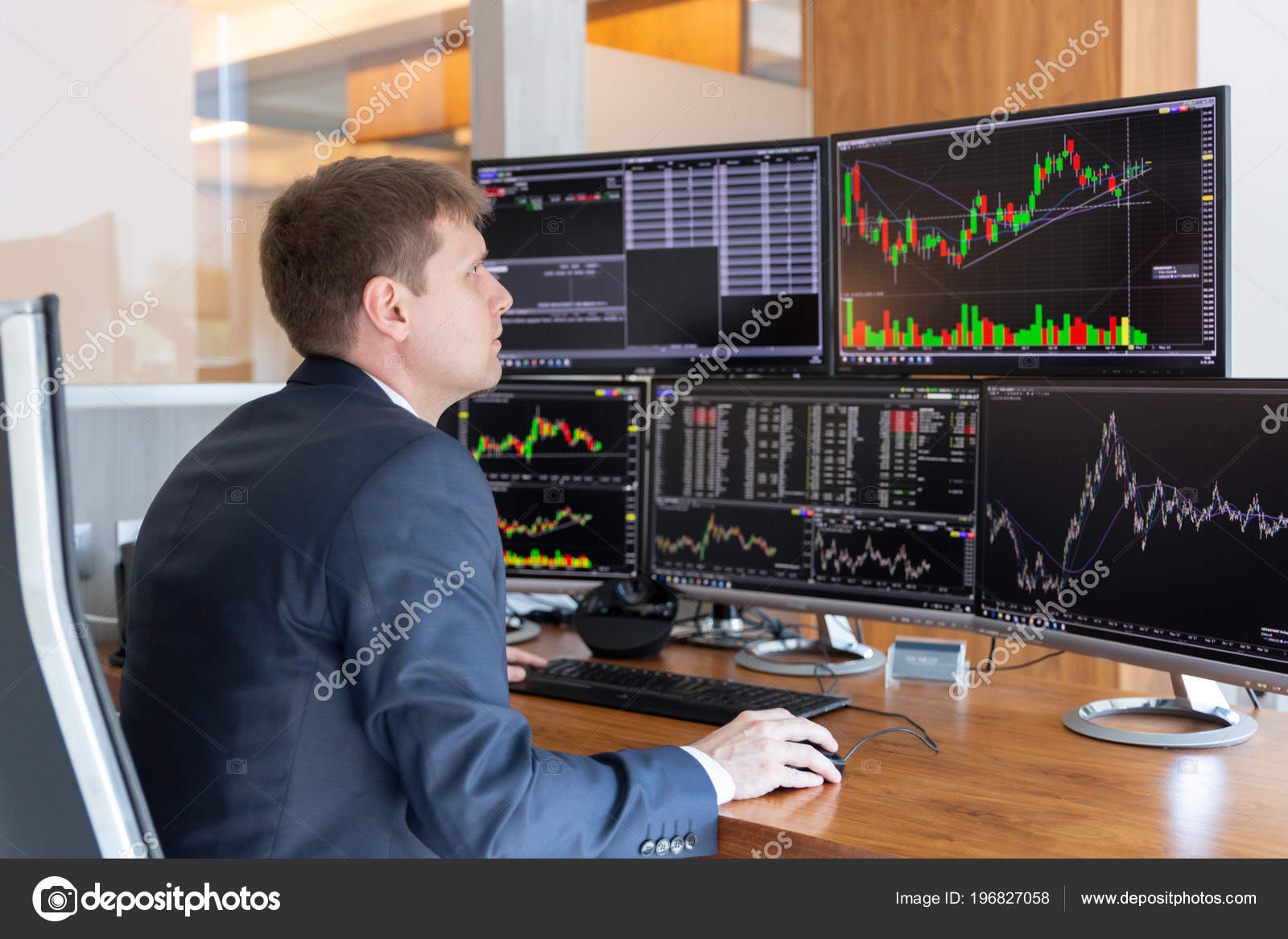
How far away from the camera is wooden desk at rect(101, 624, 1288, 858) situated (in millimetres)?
1166

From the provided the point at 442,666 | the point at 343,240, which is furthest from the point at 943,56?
the point at 442,666

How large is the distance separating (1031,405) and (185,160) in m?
2.19

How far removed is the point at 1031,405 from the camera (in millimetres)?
1623

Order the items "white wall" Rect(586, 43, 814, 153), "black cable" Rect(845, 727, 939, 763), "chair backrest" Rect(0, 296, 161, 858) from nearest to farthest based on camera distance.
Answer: "chair backrest" Rect(0, 296, 161, 858), "black cable" Rect(845, 727, 939, 763), "white wall" Rect(586, 43, 814, 153)

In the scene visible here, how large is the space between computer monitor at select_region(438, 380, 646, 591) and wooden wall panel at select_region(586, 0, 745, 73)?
2.50m

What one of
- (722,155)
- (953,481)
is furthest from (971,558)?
(722,155)

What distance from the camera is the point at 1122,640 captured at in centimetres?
150

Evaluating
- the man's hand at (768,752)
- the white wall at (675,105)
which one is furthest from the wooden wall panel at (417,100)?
the man's hand at (768,752)

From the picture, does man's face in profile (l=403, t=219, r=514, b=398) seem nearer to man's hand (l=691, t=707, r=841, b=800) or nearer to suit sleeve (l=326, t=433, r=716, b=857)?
suit sleeve (l=326, t=433, r=716, b=857)

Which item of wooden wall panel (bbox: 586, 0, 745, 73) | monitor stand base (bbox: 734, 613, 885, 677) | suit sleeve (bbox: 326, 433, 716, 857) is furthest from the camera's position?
wooden wall panel (bbox: 586, 0, 745, 73)

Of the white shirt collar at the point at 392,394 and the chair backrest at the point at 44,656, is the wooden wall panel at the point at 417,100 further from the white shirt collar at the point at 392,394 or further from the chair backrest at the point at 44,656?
the chair backrest at the point at 44,656

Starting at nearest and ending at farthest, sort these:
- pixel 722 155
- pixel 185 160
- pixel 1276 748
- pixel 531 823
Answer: pixel 531 823, pixel 1276 748, pixel 722 155, pixel 185 160
